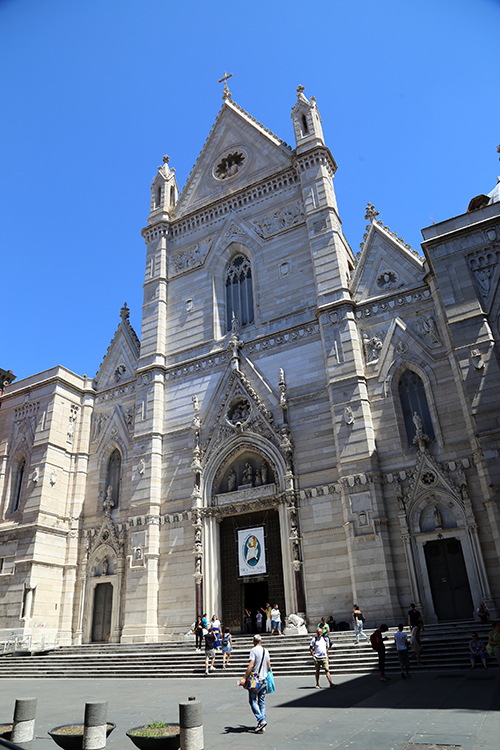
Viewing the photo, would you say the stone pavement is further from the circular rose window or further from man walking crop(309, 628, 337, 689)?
the circular rose window

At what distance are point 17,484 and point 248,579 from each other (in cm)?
1500

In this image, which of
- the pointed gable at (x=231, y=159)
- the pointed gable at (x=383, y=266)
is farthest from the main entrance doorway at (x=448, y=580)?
the pointed gable at (x=231, y=159)

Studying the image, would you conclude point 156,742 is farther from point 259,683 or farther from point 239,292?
point 239,292

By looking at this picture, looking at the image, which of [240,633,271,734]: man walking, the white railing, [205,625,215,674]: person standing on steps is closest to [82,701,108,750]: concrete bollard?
[240,633,271,734]: man walking

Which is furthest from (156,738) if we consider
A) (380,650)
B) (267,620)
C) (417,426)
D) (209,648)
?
(417,426)

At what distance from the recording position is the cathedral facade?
20031 millimetres

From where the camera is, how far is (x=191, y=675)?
1739cm

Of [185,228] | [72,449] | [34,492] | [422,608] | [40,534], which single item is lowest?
[422,608]

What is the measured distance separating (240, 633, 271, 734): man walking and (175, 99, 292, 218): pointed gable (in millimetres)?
26385

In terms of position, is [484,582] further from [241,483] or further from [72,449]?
[72,449]

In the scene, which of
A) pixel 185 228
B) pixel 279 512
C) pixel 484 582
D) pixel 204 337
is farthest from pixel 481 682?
pixel 185 228

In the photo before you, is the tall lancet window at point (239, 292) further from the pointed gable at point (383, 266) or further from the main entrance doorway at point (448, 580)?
the main entrance doorway at point (448, 580)

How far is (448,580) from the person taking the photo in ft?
63.4

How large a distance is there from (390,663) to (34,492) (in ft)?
65.5
